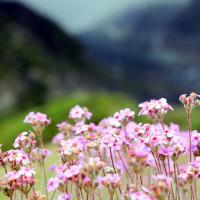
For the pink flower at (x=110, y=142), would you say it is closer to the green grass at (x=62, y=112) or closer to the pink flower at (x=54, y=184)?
the pink flower at (x=54, y=184)

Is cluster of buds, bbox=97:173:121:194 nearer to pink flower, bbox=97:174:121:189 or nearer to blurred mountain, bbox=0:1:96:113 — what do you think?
pink flower, bbox=97:174:121:189

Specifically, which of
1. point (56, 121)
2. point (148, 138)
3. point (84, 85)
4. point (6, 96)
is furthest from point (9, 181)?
point (84, 85)

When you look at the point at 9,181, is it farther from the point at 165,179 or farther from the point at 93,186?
the point at 165,179

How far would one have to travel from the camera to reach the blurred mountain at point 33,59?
59.9 feet

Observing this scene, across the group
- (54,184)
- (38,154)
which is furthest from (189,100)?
(38,154)

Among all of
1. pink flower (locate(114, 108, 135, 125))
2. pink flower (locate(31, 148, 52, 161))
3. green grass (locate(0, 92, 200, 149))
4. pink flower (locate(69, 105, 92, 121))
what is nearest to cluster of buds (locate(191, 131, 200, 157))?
pink flower (locate(114, 108, 135, 125))

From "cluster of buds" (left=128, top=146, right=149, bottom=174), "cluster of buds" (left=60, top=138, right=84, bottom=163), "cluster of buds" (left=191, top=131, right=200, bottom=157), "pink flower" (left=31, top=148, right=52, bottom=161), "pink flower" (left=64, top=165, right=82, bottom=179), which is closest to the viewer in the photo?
"cluster of buds" (left=128, top=146, right=149, bottom=174)

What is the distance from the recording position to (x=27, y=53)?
19344 mm

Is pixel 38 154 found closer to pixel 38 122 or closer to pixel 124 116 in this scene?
pixel 38 122

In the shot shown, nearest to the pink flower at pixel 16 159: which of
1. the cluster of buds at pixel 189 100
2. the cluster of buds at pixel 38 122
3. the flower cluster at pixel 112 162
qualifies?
the flower cluster at pixel 112 162

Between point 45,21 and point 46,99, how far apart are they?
372cm

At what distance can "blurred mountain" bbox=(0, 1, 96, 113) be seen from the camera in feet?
59.9

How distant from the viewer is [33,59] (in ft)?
62.4

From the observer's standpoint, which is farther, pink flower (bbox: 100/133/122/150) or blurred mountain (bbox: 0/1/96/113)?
blurred mountain (bbox: 0/1/96/113)
